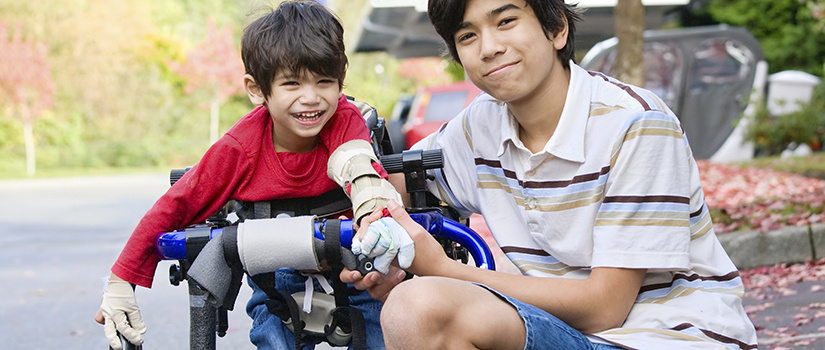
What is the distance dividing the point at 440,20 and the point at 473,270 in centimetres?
71

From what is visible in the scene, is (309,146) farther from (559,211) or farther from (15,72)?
(15,72)

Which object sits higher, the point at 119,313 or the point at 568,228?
the point at 568,228

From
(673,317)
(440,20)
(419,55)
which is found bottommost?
(419,55)

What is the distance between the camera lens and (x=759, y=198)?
7871 millimetres

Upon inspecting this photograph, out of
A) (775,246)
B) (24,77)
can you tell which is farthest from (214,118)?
(775,246)

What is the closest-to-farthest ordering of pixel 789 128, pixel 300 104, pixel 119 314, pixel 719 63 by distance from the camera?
pixel 119 314 < pixel 300 104 < pixel 789 128 < pixel 719 63

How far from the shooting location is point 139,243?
7.31ft

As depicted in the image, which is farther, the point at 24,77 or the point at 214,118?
the point at 214,118

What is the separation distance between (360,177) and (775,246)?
405 cm

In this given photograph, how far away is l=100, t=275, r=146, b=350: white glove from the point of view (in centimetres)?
220

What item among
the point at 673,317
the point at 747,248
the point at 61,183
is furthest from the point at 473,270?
the point at 61,183

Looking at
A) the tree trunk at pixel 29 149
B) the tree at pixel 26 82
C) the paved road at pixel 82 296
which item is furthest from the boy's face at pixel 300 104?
the tree at pixel 26 82

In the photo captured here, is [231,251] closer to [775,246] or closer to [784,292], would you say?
[784,292]

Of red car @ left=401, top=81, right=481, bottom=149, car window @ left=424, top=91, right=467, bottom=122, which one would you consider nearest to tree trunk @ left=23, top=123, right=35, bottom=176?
red car @ left=401, top=81, right=481, bottom=149
